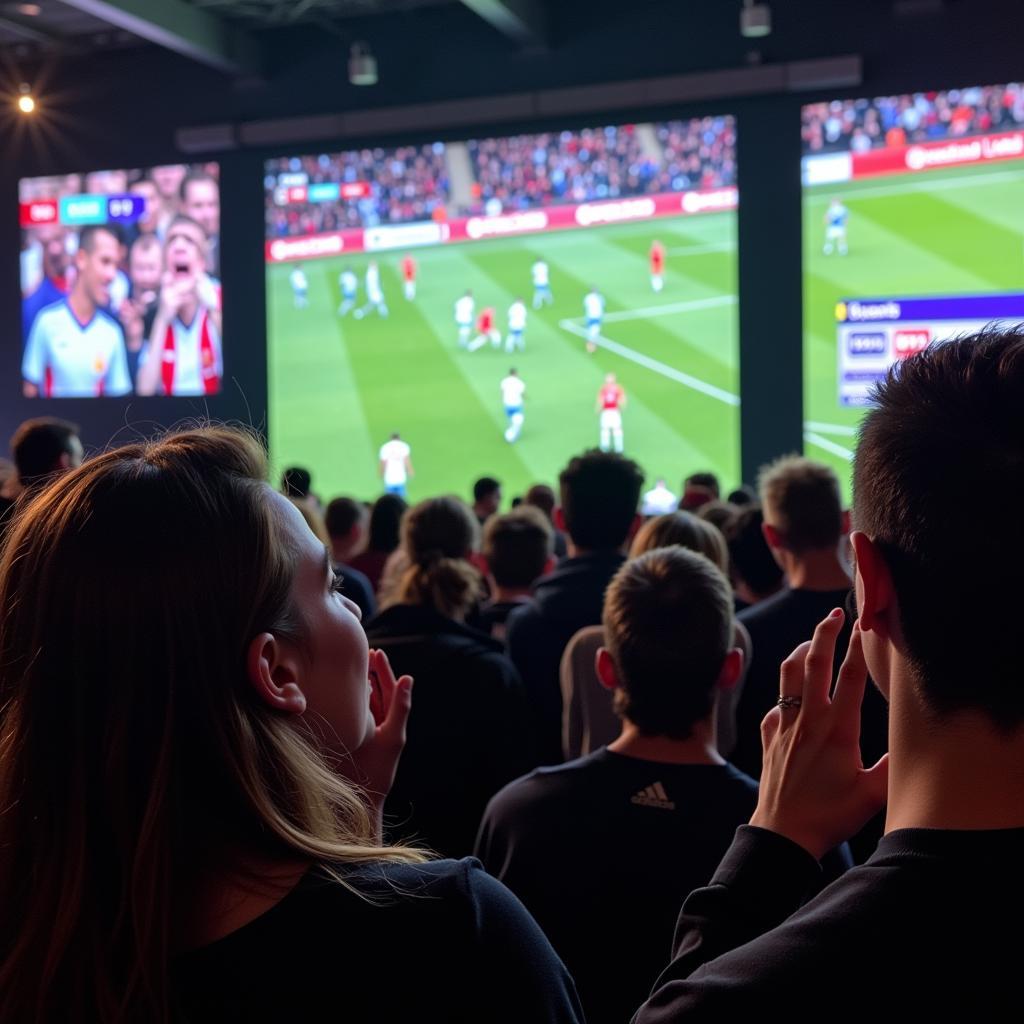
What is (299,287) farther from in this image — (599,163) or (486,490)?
(486,490)

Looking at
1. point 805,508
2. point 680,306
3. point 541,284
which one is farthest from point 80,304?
point 805,508

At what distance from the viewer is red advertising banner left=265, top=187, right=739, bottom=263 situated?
11.1 meters

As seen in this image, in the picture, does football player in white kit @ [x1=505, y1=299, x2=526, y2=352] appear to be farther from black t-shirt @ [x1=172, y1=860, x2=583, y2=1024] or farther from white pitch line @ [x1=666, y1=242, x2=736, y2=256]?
black t-shirt @ [x1=172, y1=860, x2=583, y2=1024]

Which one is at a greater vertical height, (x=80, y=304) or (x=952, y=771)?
(x=80, y=304)

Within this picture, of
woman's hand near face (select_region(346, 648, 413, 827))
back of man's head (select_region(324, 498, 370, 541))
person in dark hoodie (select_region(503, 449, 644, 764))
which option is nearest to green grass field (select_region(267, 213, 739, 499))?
back of man's head (select_region(324, 498, 370, 541))

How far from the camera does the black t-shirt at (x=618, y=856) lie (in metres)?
1.80

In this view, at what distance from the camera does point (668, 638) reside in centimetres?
206

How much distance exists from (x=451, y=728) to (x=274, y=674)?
188cm

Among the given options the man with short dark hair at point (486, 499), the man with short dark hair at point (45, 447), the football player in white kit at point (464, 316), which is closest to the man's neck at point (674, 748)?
the man with short dark hair at point (45, 447)

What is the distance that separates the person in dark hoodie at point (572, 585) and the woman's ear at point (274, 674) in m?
2.24

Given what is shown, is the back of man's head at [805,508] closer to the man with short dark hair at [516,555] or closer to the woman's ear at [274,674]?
the man with short dark hair at [516,555]

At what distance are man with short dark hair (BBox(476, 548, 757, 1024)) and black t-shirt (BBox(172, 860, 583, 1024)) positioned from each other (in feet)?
2.94

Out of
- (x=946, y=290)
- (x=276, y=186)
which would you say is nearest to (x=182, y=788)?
(x=946, y=290)

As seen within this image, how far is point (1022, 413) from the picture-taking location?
865mm
